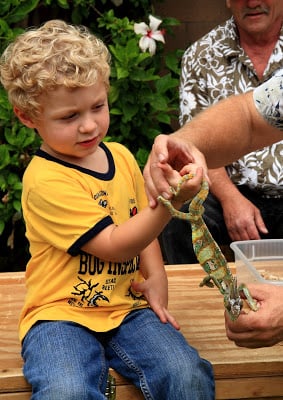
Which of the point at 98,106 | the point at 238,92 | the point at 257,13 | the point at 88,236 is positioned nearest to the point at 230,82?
the point at 238,92

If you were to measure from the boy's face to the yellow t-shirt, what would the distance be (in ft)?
0.26

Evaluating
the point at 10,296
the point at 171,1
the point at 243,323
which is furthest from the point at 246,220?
the point at 171,1

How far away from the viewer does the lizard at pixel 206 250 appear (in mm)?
1803

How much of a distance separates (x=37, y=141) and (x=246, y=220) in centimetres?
110

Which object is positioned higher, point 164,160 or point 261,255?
point 164,160

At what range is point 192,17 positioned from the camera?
4496mm

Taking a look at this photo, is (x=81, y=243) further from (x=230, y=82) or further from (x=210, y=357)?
(x=230, y=82)

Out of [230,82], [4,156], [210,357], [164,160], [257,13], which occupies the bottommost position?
[210,357]

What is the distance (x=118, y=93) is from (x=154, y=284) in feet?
5.76

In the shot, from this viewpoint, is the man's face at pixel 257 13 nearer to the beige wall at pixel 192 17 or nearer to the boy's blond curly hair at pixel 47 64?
the beige wall at pixel 192 17

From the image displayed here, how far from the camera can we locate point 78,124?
2092 mm

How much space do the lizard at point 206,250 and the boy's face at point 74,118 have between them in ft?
1.02

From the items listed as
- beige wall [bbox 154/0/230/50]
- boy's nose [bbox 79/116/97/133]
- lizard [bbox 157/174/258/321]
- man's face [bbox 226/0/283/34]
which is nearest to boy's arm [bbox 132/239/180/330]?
lizard [bbox 157/174/258/321]

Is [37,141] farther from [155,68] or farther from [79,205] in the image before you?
[79,205]
